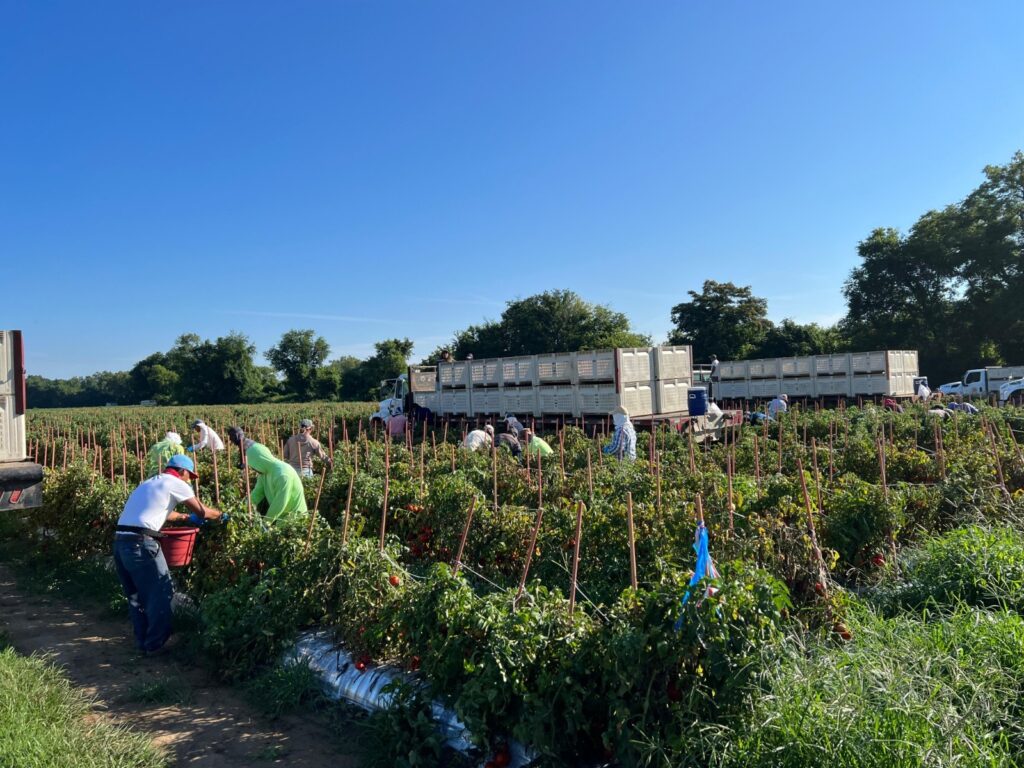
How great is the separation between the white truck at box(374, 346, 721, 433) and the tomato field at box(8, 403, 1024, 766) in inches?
342

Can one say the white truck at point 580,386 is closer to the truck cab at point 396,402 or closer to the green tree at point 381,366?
the truck cab at point 396,402

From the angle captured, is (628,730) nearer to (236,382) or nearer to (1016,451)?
(1016,451)

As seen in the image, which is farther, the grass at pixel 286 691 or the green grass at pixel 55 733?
the grass at pixel 286 691

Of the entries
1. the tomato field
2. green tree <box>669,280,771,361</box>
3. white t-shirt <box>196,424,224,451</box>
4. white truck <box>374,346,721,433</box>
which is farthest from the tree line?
the tomato field

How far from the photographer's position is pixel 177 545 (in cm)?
589

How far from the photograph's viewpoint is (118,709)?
A: 452 cm

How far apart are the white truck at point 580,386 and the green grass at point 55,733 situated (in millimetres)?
13727

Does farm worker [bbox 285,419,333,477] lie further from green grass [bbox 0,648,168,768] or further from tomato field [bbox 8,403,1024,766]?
green grass [bbox 0,648,168,768]

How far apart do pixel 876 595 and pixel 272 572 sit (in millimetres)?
4448

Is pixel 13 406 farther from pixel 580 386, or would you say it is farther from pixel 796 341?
pixel 796 341

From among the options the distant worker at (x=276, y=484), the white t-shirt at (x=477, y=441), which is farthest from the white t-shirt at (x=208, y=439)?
the distant worker at (x=276, y=484)

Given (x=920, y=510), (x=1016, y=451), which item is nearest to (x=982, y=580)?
(x=920, y=510)

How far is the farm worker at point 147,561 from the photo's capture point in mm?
5469

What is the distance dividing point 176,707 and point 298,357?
237 feet
